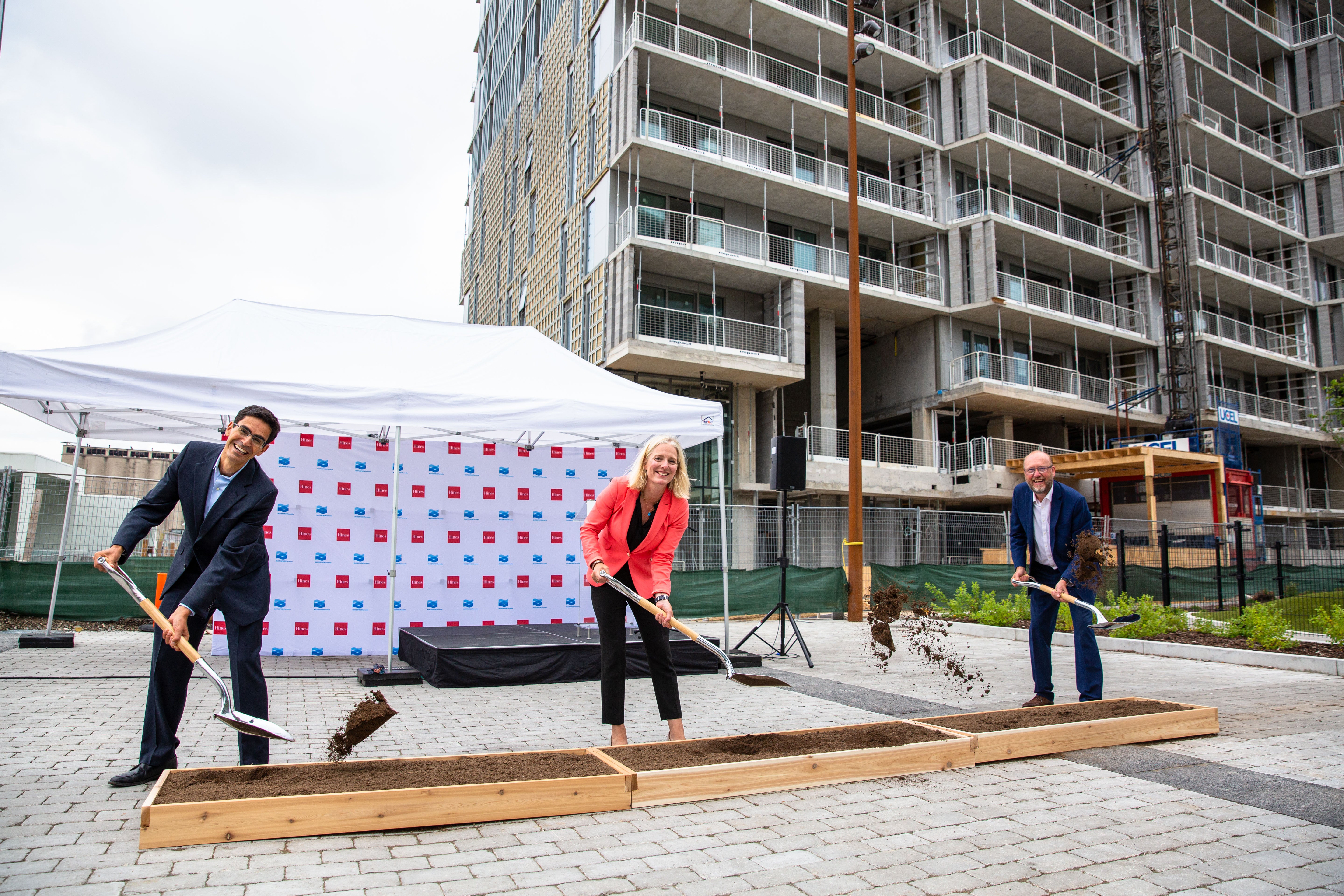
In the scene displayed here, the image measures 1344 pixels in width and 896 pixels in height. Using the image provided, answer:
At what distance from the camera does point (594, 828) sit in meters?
3.45

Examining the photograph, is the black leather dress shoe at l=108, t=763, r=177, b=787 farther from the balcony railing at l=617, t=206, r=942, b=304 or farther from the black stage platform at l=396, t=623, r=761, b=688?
the balcony railing at l=617, t=206, r=942, b=304

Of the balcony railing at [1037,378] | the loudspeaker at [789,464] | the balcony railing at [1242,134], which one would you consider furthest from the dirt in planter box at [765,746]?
the balcony railing at [1242,134]

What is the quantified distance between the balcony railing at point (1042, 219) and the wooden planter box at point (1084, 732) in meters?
26.4

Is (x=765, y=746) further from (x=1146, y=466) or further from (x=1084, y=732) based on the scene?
(x=1146, y=466)

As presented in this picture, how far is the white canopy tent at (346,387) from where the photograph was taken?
7172 millimetres

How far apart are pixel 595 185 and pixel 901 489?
13725mm

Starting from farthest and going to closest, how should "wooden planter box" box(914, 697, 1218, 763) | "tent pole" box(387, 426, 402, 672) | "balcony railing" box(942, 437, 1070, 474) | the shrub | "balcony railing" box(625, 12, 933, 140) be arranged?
1. "balcony railing" box(942, 437, 1070, 474)
2. "balcony railing" box(625, 12, 933, 140)
3. the shrub
4. "tent pole" box(387, 426, 402, 672)
5. "wooden planter box" box(914, 697, 1218, 763)

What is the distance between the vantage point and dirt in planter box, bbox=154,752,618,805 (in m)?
3.41

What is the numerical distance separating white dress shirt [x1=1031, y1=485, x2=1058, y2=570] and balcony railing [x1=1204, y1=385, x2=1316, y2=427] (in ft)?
109

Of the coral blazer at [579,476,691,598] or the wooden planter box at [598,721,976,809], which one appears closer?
the wooden planter box at [598,721,976,809]

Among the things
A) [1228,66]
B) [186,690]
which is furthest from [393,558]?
[1228,66]

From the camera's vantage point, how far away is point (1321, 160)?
42000 mm

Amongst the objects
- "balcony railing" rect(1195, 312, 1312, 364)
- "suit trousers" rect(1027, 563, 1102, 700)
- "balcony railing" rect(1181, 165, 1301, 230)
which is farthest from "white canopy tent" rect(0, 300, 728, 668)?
"balcony railing" rect(1181, 165, 1301, 230)

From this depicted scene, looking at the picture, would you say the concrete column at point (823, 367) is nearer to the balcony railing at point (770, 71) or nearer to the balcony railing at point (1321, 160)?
the balcony railing at point (770, 71)
